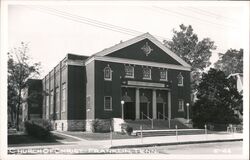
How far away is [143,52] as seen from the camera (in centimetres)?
2512

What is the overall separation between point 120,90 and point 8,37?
43.1 feet

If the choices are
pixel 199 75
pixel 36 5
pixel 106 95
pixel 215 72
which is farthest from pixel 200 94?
pixel 36 5

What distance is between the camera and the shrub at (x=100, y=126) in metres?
23.1

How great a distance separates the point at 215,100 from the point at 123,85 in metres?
6.32

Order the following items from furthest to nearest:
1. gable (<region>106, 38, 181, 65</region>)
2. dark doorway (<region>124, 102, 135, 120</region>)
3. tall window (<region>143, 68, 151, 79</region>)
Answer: tall window (<region>143, 68, 151, 79</region>), dark doorway (<region>124, 102, 135, 120</region>), gable (<region>106, 38, 181, 65</region>)

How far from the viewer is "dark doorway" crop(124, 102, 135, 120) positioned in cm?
2523

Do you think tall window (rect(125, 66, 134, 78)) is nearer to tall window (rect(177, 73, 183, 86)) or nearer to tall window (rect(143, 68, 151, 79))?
tall window (rect(143, 68, 151, 79))

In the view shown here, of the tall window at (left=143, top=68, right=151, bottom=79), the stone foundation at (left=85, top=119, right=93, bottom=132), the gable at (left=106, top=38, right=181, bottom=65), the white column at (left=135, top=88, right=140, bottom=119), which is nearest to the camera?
the stone foundation at (left=85, top=119, right=93, bottom=132)

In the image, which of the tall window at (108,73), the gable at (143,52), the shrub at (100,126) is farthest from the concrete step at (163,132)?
the gable at (143,52)

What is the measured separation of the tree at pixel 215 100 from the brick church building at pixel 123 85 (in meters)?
2.03

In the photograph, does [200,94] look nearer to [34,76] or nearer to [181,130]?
[181,130]

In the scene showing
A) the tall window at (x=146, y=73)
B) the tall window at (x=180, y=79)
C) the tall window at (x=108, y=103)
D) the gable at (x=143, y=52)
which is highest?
the gable at (x=143, y=52)

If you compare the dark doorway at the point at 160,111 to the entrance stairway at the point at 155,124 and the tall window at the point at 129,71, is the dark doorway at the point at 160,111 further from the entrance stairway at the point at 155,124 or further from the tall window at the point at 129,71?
the tall window at the point at 129,71

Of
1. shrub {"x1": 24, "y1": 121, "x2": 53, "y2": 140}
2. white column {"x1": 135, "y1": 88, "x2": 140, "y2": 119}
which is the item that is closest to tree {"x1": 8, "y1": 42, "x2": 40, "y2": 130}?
shrub {"x1": 24, "y1": 121, "x2": 53, "y2": 140}
